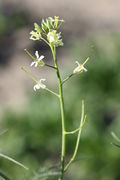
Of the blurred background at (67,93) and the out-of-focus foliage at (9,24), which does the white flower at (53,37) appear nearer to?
the blurred background at (67,93)

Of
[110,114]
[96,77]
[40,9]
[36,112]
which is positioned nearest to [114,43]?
[96,77]

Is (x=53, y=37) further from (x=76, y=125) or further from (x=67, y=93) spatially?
(x=67, y=93)

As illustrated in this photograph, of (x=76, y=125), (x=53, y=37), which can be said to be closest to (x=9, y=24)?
(x=76, y=125)

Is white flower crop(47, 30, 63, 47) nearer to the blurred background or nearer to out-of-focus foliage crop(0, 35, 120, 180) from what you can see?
the blurred background

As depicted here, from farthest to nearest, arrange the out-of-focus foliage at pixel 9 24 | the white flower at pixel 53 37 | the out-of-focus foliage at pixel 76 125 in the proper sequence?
the out-of-focus foliage at pixel 9 24, the out-of-focus foliage at pixel 76 125, the white flower at pixel 53 37

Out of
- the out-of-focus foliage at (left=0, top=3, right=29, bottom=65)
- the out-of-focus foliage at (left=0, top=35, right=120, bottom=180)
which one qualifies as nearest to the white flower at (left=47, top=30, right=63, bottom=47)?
the out-of-focus foliage at (left=0, top=35, right=120, bottom=180)

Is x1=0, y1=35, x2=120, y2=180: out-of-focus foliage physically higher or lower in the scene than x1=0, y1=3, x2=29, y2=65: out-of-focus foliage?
lower

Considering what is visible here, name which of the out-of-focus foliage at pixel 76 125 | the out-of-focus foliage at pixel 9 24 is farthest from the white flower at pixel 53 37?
the out-of-focus foliage at pixel 9 24

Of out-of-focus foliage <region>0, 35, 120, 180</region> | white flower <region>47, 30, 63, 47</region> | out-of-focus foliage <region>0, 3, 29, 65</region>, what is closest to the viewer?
white flower <region>47, 30, 63, 47</region>
